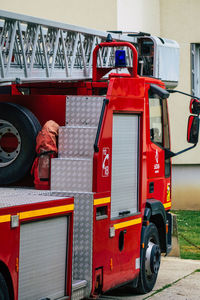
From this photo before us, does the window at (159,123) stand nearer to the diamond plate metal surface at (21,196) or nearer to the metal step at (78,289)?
the diamond plate metal surface at (21,196)

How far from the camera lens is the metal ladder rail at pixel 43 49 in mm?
8086

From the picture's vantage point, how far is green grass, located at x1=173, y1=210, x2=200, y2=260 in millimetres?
12938

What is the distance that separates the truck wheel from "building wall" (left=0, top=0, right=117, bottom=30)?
680 cm

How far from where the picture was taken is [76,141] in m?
7.70

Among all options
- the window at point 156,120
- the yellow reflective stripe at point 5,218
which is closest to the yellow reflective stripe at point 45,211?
the yellow reflective stripe at point 5,218

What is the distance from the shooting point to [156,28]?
18.9 m

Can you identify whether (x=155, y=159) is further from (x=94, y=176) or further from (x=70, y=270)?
(x=70, y=270)

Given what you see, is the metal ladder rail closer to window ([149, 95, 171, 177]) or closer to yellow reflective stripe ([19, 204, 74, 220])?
window ([149, 95, 171, 177])

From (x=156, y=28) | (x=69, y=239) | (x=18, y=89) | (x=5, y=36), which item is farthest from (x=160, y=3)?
(x=69, y=239)

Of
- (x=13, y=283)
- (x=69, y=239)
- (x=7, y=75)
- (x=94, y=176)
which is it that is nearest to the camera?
(x=13, y=283)

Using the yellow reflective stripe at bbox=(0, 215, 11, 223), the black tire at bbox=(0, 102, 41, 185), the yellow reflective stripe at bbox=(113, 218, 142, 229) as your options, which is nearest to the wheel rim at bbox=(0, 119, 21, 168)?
the black tire at bbox=(0, 102, 41, 185)

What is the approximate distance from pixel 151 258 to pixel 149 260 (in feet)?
0.11

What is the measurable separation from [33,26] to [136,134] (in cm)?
172

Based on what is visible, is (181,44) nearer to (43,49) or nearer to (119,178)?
(43,49)
